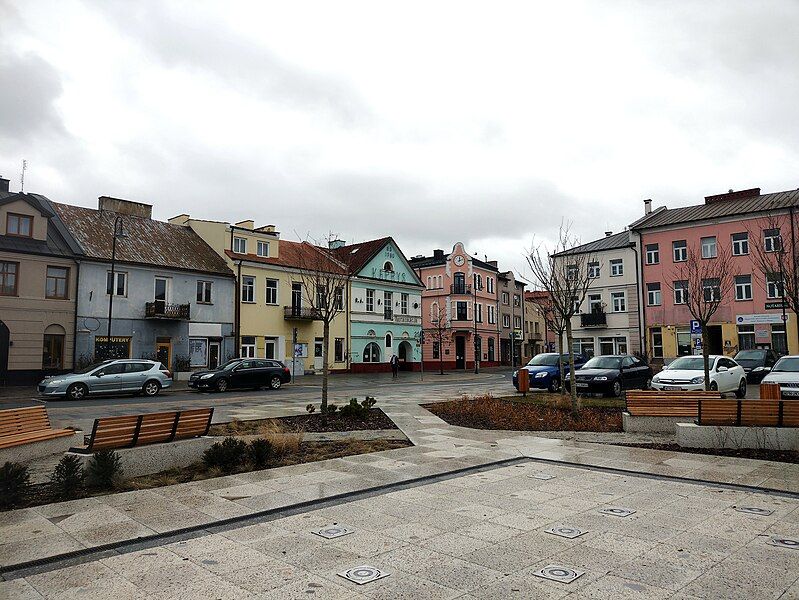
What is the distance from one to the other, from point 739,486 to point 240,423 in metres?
10.1

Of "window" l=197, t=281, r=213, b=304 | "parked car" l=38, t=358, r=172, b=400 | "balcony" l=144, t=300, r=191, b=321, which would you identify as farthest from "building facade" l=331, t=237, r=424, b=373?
"parked car" l=38, t=358, r=172, b=400

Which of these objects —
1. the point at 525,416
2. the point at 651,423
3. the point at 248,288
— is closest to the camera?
the point at 651,423

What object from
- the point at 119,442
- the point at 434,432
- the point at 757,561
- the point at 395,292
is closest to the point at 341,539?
the point at 757,561

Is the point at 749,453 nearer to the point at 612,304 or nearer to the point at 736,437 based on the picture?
the point at 736,437

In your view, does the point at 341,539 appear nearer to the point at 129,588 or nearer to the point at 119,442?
the point at 129,588

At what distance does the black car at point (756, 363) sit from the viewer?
27.8m

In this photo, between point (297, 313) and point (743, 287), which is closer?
point (743, 287)

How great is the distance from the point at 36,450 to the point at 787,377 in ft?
58.6

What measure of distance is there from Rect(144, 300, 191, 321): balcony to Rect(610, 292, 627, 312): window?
1218 inches

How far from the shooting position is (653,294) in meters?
44.1

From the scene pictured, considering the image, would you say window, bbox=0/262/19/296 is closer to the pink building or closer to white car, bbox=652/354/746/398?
white car, bbox=652/354/746/398

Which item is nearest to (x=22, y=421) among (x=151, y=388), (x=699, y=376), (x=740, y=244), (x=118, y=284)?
(x=699, y=376)

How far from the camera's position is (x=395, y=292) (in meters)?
52.1

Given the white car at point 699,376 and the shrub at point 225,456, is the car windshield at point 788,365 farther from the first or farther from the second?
the shrub at point 225,456
